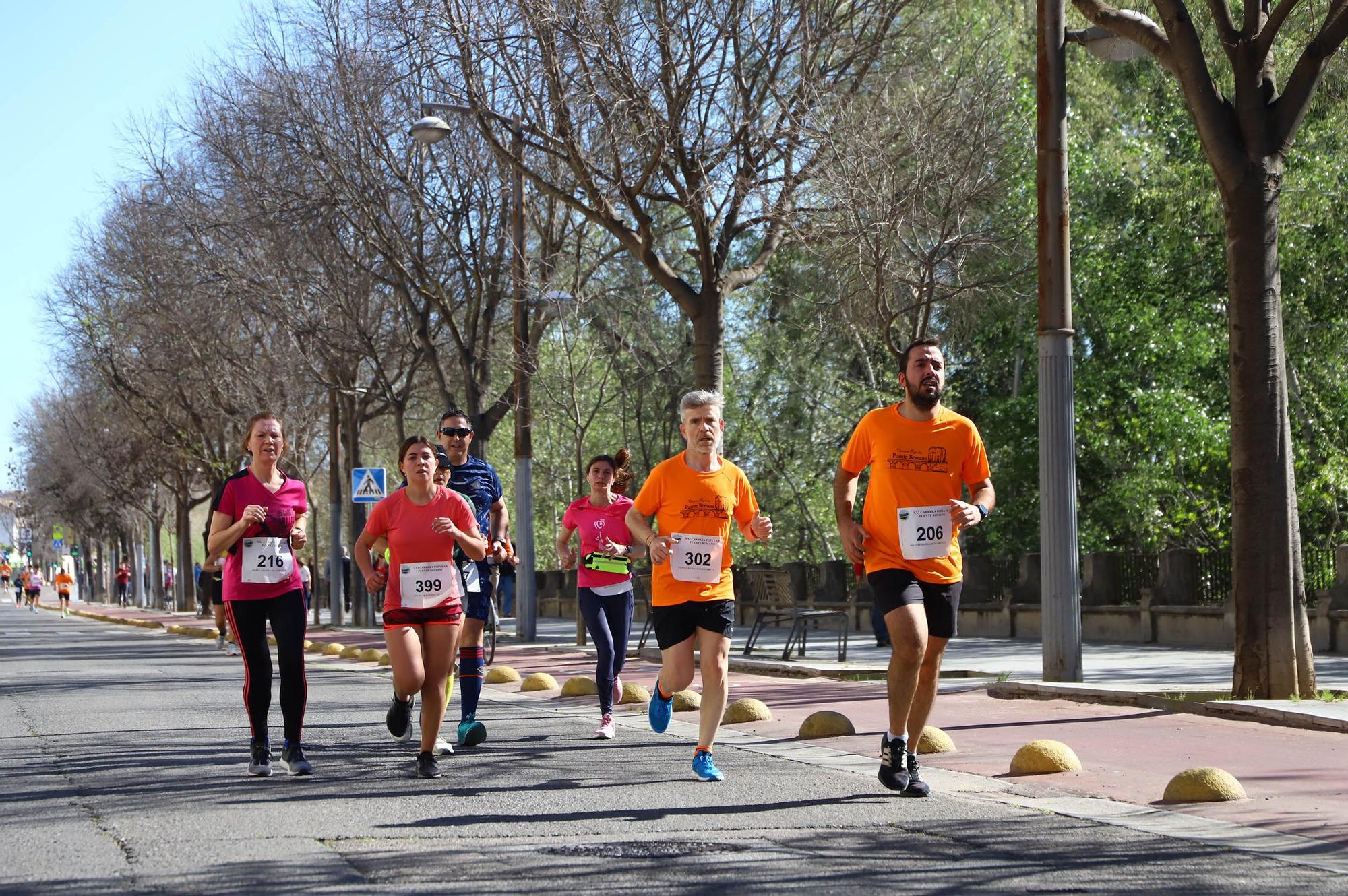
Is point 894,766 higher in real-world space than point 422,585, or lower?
lower

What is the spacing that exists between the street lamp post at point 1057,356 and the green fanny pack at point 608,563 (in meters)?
4.06

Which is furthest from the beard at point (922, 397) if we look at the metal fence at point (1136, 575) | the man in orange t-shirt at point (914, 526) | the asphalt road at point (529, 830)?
the metal fence at point (1136, 575)

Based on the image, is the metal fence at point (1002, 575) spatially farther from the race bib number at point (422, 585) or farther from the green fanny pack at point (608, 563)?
the race bib number at point (422, 585)

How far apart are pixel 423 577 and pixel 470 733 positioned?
2201mm

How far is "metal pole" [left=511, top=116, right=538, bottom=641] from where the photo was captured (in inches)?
990

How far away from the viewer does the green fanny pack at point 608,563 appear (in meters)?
11.4

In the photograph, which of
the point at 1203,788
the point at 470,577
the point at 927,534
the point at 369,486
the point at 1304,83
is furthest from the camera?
the point at 369,486

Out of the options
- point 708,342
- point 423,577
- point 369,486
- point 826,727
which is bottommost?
point 826,727

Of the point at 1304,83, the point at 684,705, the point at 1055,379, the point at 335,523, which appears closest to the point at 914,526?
the point at 684,705

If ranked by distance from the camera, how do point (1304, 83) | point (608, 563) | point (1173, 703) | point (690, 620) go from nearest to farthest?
point (690, 620) < point (608, 563) < point (1173, 703) < point (1304, 83)

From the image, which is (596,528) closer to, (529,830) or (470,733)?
(470,733)

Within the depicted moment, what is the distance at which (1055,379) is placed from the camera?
14.1 meters

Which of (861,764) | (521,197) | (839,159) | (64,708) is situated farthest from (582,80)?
(861,764)

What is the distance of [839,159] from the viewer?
65.2 feet
